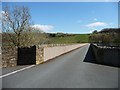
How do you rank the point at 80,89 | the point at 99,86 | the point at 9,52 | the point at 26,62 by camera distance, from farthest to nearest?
1. the point at 26,62
2. the point at 9,52
3. the point at 99,86
4. the point at 80,89

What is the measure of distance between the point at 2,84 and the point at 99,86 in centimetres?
360

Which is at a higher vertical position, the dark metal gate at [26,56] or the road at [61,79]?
the dark metal gate at [26,56]

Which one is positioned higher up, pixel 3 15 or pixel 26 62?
pixel 3 15

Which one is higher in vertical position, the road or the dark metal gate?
the dark metal gate

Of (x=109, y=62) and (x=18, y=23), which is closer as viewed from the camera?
(x=109, y=62)

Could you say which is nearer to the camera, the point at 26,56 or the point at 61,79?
the point at 61,79

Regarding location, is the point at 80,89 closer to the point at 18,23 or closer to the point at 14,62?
the point at 14,62

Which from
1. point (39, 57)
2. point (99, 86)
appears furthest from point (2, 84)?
point (39, 57)

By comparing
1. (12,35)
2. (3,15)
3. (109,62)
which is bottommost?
(109,62)

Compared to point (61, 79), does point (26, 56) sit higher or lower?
higher

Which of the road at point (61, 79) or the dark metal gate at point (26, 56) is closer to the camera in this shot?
the road at point (61, 79)

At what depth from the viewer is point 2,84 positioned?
9.32 metres

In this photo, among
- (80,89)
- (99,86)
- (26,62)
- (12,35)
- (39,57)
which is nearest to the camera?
(80,89)

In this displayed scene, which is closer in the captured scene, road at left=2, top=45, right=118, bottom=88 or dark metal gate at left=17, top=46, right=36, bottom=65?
road at left=2, top=45, right=118, bottom=88
